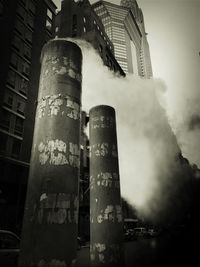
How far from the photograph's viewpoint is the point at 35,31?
32969 millimetres

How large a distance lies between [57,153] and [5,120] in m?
22.8

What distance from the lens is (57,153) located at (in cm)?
405

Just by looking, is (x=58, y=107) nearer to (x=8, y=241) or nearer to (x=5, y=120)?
(x=8, y=241)

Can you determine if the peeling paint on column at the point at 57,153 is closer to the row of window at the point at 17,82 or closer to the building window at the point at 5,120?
the building window at the point at 5,120

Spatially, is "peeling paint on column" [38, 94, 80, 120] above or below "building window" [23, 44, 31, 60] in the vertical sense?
below

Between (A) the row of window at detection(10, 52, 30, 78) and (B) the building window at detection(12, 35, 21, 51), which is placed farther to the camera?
(B) the building window at detection(12, 35, 21, 51)

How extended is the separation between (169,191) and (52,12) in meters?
52.1

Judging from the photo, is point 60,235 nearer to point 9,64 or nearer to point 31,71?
point 9,64

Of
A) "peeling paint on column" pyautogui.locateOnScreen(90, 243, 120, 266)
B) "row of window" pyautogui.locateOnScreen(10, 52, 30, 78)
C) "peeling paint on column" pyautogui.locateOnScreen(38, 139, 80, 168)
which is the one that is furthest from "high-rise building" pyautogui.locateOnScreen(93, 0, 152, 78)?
"peeling paint on column" pyautogui.locateOnScreen(38, 139, 80, 168)

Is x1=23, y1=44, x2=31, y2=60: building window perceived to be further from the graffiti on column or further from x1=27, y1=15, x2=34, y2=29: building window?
the graffiti on column

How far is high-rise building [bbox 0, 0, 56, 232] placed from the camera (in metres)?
21.7

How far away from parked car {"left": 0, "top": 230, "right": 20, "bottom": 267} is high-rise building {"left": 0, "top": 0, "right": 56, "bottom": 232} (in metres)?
13.8

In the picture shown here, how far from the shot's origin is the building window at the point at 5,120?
23.9m

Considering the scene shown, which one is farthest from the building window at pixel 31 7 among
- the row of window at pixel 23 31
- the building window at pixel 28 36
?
the building window at pixel 28 36
